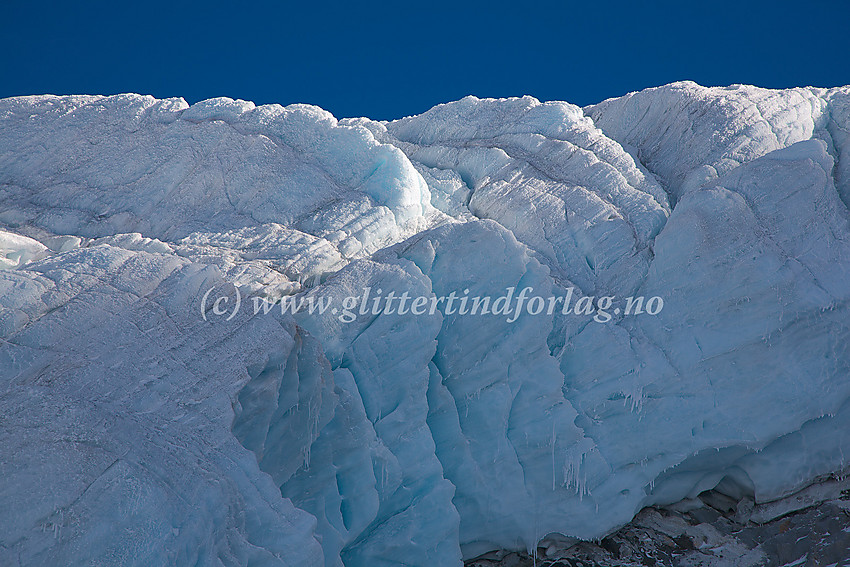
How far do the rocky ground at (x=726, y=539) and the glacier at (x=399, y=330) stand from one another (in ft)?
0.54

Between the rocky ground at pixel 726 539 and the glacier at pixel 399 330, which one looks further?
the rocky ground at pixel 726 539

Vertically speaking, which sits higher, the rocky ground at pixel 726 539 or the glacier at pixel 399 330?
the glacier at pixel 399 330

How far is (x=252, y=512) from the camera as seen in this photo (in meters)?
5.00

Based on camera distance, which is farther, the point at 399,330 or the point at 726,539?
the point at 726,539

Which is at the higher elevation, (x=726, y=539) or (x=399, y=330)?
(x=399, y=330)

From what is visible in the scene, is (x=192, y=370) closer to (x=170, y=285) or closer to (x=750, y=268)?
(x=170, y=285)

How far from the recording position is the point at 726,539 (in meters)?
6.66

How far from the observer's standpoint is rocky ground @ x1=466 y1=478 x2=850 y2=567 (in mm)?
6375

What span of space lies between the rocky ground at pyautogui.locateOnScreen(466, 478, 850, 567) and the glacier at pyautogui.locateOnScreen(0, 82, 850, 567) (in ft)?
0.54

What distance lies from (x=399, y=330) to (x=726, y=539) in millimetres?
3483

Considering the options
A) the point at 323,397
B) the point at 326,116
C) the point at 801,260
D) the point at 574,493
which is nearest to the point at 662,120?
the point at 801,260

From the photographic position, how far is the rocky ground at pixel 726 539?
6375 millimetres

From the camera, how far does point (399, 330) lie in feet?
21.0

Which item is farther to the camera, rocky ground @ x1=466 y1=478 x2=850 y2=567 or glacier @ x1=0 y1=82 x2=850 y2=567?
rocky ground @ x1=466 y1=478 x2=850 y2=567
